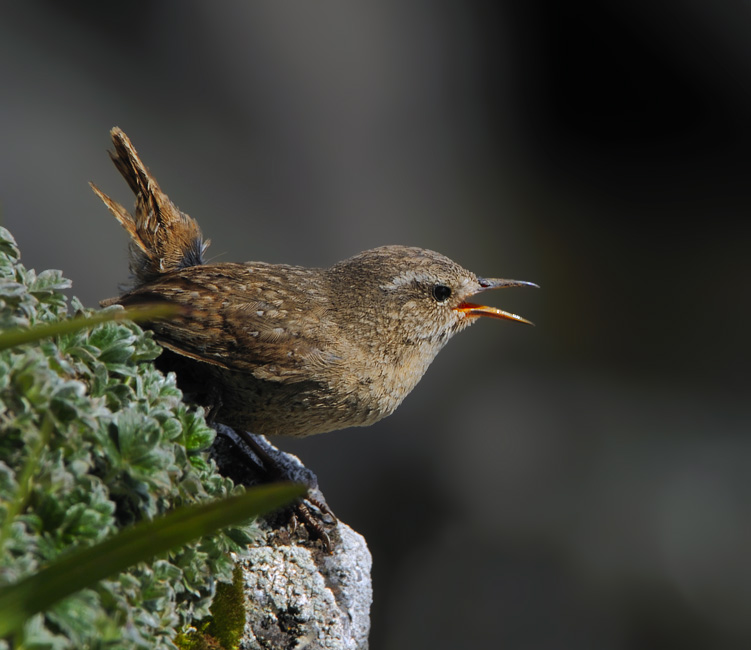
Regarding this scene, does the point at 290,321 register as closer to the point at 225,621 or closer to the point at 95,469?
the point at 225,621

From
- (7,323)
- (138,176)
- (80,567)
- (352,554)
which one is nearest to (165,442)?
(7,323)

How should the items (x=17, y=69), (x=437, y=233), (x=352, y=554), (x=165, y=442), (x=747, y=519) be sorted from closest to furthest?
(x=165, y=442) < (x=352, y=554) < (x=17, y=69) < (x=747, y=519) < (x=437, y=233)

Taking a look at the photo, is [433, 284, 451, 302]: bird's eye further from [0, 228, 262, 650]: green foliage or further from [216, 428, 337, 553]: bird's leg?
[0, 228, 262, 650]: green foliage

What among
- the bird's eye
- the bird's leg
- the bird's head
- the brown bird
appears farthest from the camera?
the bird's eye

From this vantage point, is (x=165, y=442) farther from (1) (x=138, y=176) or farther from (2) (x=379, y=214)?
(2) (x=379, y=214)

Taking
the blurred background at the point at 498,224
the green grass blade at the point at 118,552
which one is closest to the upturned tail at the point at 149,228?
the green grass blade at the point at 118,552

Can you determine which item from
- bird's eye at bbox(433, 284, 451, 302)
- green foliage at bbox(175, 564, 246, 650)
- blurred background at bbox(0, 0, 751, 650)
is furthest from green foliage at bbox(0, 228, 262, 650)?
blurred background at bbox(0, 0, 751, 650)

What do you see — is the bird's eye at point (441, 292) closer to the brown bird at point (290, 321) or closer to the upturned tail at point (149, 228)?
the brown bird at point (290, 321)
